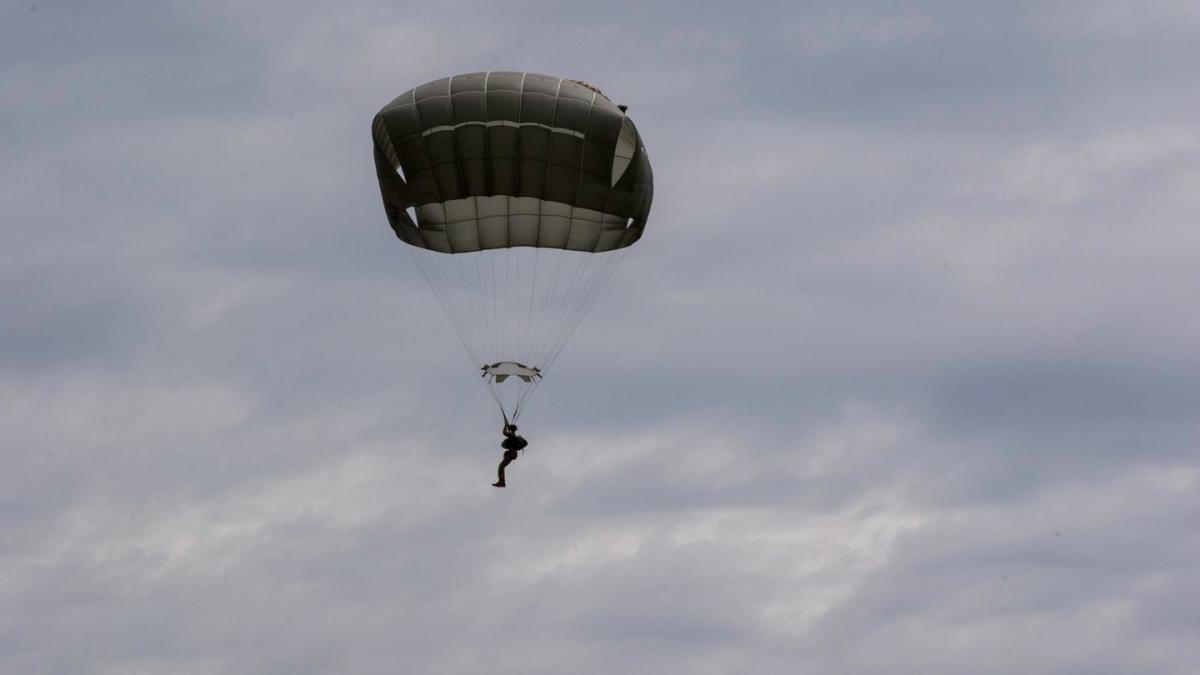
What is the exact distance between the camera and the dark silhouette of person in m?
74.7

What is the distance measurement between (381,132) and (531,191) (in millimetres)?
3862

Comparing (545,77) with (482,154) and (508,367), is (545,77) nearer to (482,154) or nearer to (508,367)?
(482,154)

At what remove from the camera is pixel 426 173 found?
249 feet

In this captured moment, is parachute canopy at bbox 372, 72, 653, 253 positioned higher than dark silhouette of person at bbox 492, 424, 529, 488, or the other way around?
parachute canopy at bbox 372, 72, 653, 253

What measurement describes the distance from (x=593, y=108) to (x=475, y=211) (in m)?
4.02

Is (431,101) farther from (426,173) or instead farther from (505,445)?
(505,445)

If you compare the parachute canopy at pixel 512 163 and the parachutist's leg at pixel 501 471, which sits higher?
the parachute canopy at pixel 512 163

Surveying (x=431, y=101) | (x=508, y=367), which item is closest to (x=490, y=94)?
(x=431, y=101)

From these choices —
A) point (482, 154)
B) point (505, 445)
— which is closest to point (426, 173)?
point (482, 154)

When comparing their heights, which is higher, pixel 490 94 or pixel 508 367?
pixel 490 94

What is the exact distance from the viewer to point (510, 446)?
245 feet

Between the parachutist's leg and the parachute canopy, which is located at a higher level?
the parachute canopy

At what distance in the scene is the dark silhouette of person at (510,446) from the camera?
245 ft

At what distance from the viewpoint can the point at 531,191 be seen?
7600 centimetres
